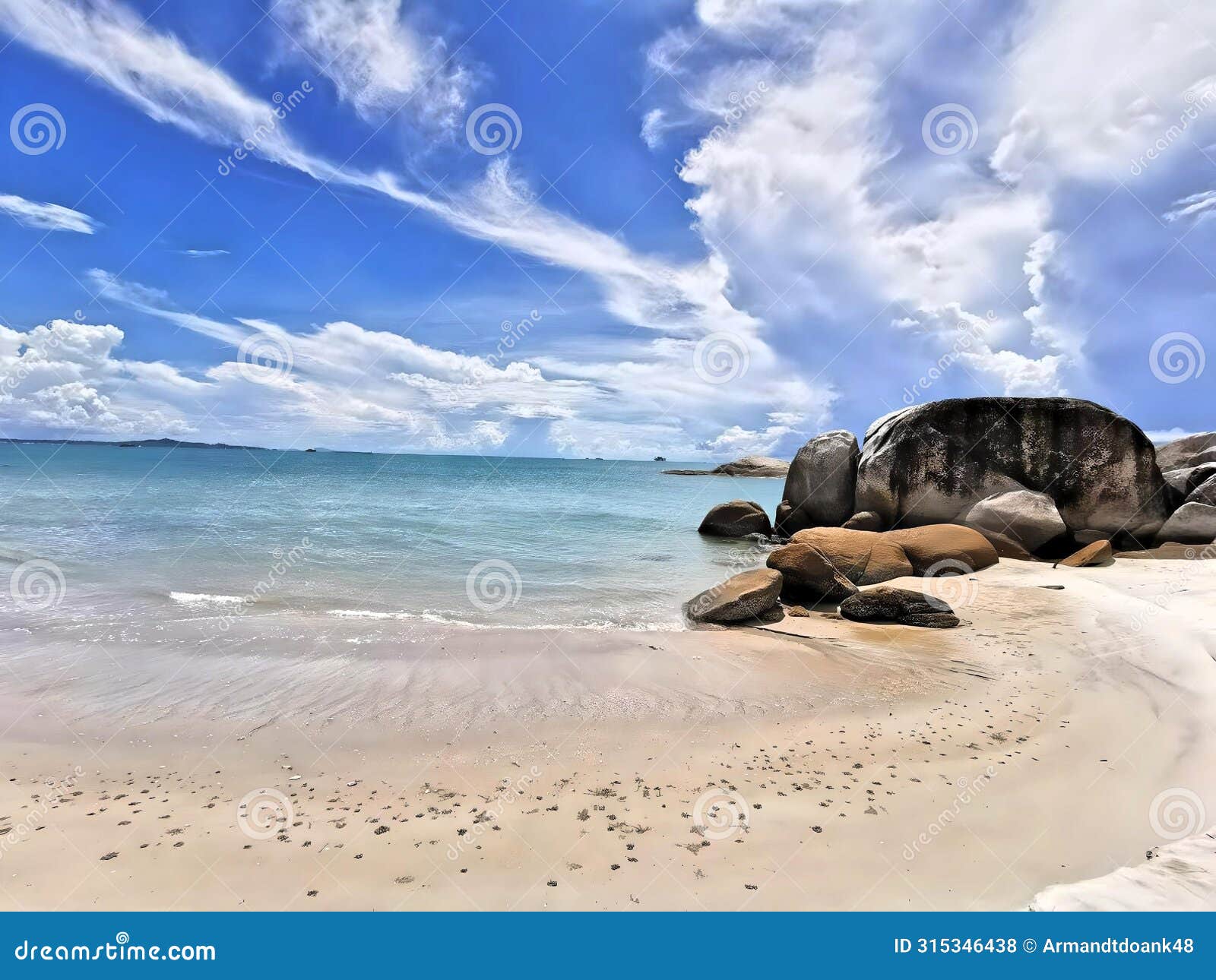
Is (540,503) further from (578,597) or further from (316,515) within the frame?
(578,597)

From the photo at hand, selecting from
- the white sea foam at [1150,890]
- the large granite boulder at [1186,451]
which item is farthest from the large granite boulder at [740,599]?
the large granite boulder at [1186,451]

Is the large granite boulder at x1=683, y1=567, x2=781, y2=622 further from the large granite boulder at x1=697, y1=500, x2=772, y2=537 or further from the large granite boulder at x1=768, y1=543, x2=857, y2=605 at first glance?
the large granite boulder at x1=697, y1=500, x2=772, y2=537

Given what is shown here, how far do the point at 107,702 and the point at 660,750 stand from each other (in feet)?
20.0

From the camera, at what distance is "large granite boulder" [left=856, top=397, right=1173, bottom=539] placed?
16.0m

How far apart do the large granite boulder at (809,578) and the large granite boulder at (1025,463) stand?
6771 mm

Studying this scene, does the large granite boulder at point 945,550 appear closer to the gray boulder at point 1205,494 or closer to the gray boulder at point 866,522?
the gray boulder at point 866,522

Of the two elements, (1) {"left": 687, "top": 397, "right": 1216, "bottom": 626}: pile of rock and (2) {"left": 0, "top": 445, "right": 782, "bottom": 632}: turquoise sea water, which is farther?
(1) {"left": 687, "top": 397, "right": 1216, "bottom": 626}: pile of rock

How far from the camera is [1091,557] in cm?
1391

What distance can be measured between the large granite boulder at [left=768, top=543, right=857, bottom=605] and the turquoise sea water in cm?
224

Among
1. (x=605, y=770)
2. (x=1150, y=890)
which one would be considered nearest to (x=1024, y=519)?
(x=1150, y=890)

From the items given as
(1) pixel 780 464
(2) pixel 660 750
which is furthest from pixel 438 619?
(1) pixel 780 464

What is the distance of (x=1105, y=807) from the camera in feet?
14.3

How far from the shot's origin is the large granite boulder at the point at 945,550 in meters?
13.3

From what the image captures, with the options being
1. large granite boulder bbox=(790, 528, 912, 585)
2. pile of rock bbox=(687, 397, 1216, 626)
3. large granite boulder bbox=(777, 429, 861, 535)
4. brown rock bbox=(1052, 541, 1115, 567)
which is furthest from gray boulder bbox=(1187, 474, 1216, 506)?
large granite boulder bbox=(790, 528, 912, 585)
